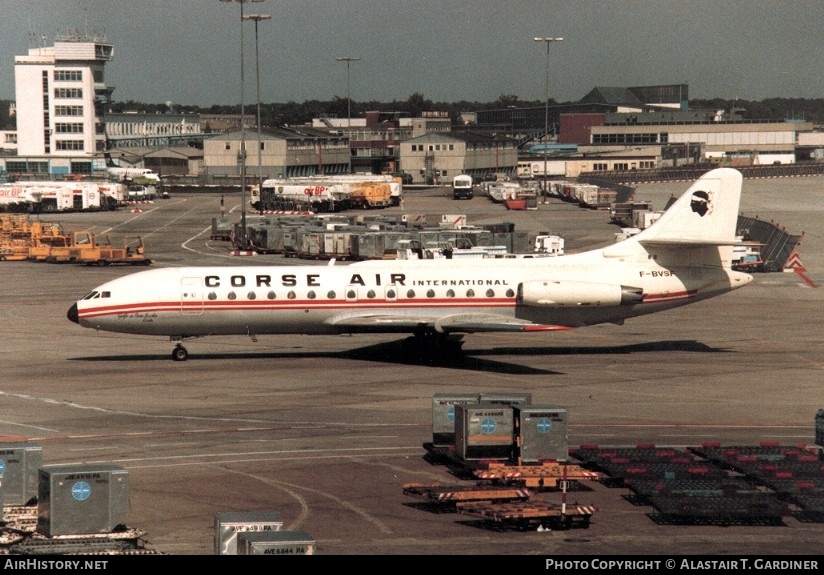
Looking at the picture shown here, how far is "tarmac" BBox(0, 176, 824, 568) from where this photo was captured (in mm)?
25516

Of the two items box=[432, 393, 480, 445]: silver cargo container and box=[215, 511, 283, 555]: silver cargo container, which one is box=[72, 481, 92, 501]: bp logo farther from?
box=[432, 393, 480, 445]: silver cargo container

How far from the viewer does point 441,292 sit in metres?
49.2

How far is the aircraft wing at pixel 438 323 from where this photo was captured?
47438mm

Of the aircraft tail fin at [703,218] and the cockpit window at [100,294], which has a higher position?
the aircraft tail fin at [703,218]

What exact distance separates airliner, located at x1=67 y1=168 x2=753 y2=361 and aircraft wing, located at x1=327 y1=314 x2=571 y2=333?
41 mm

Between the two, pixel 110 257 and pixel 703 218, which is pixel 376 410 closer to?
pixel 703 218

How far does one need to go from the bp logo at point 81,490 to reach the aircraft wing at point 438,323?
85.4 feet

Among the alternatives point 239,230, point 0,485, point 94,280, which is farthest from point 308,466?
point 239,230

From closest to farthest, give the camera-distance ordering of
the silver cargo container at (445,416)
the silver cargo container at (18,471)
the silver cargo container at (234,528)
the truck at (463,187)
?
the silver cargo container at (234,528)
the silver cargo container at (18,471)
the silver cargo container at (445,416)
the truck at (463,187)

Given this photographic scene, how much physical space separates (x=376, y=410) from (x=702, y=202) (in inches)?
760

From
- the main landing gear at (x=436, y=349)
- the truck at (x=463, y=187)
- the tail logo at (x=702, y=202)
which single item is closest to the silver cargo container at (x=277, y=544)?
the main landing gear at (x=436, y=349)

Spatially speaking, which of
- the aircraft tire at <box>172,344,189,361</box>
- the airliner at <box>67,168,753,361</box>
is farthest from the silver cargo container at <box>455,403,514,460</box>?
the aircraft tire at <box>172,344,189,361</box>

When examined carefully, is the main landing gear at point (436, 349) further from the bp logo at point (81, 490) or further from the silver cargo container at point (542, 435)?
the bp logo at point (81, 490)

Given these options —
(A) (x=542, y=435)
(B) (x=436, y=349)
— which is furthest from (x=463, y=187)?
(A) (x=542, y=435)
